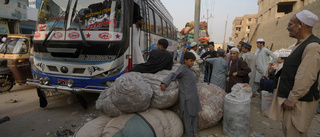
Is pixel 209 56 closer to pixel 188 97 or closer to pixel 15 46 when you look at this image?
pixel 188 97

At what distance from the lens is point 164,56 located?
359cm

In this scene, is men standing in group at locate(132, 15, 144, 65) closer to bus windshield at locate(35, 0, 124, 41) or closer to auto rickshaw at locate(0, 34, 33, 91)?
bus windshield at locate(35, 0, 124, 41)

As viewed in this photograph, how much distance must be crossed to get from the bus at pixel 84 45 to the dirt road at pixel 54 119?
0.62 m

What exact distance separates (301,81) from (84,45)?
3708 mm

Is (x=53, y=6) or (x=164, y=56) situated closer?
(x=164, y=56)

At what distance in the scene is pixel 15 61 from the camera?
18.7ft

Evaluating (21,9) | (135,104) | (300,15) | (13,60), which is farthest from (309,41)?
(21,9)

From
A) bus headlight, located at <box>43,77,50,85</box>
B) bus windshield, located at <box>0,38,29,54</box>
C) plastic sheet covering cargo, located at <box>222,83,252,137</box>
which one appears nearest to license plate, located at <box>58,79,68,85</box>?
bus headlight, located at <box>43,77,50,85</box>

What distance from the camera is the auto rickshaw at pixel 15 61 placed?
576 centimetres

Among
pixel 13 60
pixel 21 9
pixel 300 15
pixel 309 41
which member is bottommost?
pixel 13 60

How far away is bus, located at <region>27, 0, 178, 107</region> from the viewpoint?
3793 millimetres

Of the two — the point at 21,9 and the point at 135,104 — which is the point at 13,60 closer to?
the point at 135,104

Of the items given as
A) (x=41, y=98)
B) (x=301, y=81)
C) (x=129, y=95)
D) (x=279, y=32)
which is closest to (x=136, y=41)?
(x=129, y=95)

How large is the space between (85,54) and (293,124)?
149 inches
